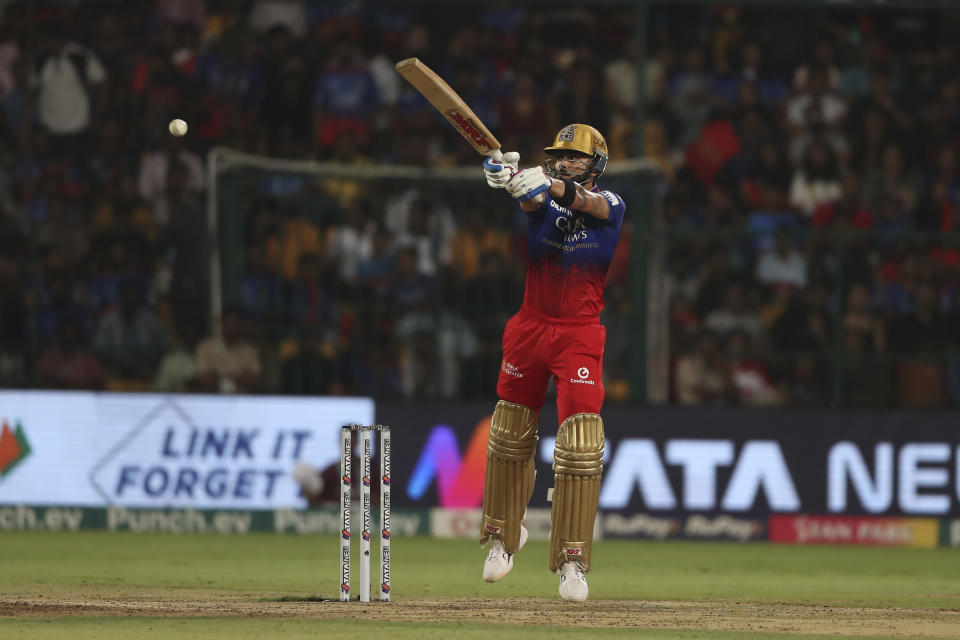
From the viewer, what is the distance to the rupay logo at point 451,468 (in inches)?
525

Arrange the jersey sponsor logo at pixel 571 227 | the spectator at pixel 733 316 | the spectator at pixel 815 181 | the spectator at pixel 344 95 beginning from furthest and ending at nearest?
the spectator at pixel 344 95 < the spectator at pixel 815 181 < the spectator at pixel 733 316 < the jersey sponsor logo at pixel 571 227

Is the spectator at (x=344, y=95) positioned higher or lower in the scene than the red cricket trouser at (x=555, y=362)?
higher

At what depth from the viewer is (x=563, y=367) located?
8.48m

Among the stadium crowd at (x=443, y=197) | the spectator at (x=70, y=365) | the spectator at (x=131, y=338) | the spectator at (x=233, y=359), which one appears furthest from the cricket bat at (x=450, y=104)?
the spectator at (x=70, y=365)

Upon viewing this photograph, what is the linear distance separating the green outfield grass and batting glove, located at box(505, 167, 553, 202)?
7.05 ft

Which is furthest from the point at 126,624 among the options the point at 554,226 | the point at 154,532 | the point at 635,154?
Answer: the point at 635,154

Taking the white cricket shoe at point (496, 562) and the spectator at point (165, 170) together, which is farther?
the spectator at point (165, 170)

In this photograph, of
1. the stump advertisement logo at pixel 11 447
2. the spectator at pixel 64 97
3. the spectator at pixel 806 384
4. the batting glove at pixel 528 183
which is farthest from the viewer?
the spectator at pixel 64 97

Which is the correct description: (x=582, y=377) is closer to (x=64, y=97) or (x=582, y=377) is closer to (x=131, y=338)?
(x=131, y=338)

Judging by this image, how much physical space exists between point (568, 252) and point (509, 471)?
4.19 feet

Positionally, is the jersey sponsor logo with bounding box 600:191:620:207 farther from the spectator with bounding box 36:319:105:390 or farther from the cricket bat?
the spectator with bounding box 36:319:105:390

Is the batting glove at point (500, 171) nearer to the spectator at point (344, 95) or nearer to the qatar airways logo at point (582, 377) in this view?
the qatar airways logo at point (582, 377)

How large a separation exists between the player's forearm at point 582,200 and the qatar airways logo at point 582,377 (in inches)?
32.3

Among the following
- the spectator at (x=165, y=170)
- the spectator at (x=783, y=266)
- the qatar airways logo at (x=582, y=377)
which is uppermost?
the spectator at (x=165, y=170)
